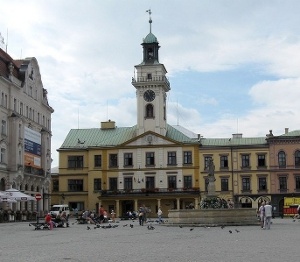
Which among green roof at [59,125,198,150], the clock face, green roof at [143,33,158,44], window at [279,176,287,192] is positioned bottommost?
window at [279,176,287,192]

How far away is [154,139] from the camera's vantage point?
85250mm

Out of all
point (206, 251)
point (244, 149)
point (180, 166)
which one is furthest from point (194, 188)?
point (206, 251)

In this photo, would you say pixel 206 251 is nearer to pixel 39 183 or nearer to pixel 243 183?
pixel 39 183

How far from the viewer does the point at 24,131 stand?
67188 millimetres

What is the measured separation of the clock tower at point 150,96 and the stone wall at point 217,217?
46.7 m

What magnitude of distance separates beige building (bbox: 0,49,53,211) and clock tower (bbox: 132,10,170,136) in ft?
46.1

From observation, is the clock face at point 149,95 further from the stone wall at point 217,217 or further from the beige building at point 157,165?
the stone wall at point 217,217

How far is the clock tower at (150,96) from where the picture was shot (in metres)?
86.3

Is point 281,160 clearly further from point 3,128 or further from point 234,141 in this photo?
point 3,128

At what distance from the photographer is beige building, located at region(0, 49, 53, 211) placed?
63.3 metres

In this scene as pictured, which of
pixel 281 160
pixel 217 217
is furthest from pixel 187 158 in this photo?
pixel 217 217

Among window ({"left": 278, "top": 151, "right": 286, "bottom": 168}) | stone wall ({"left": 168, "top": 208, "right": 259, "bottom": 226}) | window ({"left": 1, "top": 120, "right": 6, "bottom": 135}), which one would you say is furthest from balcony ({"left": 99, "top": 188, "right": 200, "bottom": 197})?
stone wall ({"left": 168, "top": 208, "right": 259, "bottom": 226})

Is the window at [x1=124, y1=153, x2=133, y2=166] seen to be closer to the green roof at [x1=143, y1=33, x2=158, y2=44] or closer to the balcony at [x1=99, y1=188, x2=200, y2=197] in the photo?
the balcony at [x1=99, y1=188, x2=200, y2=197]

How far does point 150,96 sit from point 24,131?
81.9ft
